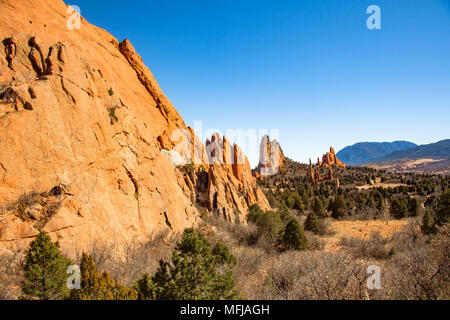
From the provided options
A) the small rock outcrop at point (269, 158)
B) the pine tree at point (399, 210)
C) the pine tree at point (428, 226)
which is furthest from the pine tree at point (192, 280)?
the small rock outcrop at point (269, 158)

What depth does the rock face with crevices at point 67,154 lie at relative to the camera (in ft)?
32.4

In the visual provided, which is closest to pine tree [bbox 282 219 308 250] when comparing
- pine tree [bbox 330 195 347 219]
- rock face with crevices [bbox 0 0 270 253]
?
rock face with crevices [bbox 0 0 270 253]

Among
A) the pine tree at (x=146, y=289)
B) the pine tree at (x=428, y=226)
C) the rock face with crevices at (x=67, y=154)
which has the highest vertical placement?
the rock face with crevices at (x=67, y=154)

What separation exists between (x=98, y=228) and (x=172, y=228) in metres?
5.95

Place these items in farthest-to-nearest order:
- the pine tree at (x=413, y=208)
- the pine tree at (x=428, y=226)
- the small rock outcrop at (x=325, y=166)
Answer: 1. the small rock outcrop at (x=325, y=166)
2. the pine tree at (x=413, y=208)
3. the pine tree at (x=428, y=226)

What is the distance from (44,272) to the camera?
24.3 feet

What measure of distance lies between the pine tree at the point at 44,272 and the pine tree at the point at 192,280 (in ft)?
9.82

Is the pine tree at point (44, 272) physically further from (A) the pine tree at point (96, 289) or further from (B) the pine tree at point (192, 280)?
(B) the pine tree at point (192, 280)

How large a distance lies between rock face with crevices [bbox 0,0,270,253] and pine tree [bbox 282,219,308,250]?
944 cm

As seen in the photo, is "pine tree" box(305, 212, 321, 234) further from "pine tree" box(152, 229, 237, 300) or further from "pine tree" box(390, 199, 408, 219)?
"pine tree" box(152, 229, 237, 300)

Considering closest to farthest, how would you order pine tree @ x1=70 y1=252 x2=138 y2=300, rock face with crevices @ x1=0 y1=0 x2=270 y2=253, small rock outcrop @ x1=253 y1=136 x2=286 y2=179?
pine tree @ x1=70 y1=252 x2=138 y2=300
rock face with crevices @ x1=0 y1=0 x2=270 y2=253
small rock outcrop @ x1=253 y1=136 x2=286 y2=179

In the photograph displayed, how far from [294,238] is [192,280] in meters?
16.4

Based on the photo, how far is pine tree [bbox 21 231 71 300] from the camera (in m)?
7.32

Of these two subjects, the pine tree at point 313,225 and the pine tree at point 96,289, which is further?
the pine tree at point 313,225
